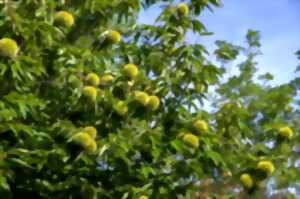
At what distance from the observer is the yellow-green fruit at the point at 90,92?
396 centimetres

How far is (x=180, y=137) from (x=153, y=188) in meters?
0.38

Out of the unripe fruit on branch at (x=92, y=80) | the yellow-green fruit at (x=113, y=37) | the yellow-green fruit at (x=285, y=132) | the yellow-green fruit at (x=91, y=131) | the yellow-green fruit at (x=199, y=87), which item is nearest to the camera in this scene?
the yellow-green fruit at (x=91, y=131)

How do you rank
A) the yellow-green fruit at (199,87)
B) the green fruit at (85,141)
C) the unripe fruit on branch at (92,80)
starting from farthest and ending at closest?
1. the yellow-green fruit at (199,87)
2. the unripe fruit on branch at (92,80)
3. the green fruit at (85,141)

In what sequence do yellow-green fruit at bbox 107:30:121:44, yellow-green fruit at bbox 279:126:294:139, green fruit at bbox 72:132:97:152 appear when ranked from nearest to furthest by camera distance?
green fruit at bbox 72:132:97:152
yellow-green fruit at bbox 279:126:294:139
yellow-green fruit at bbox 107:30:121:44

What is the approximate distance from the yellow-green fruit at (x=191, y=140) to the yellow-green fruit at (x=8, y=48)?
3.88 ft

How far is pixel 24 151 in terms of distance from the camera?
→ 372 centimetres

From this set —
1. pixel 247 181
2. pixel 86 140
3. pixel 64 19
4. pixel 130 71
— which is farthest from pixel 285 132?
pixel 64 19

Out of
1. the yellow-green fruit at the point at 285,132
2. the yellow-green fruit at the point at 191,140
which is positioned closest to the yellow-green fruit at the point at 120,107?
the yellow-green fruit at the point at 191,140

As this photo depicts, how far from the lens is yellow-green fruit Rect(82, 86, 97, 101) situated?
396 centimetres

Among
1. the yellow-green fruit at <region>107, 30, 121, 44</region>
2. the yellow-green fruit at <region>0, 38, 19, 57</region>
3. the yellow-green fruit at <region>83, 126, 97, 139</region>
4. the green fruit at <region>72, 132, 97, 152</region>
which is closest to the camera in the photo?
the yellow-green fruit at <region>0, 38, 19, 57</region>

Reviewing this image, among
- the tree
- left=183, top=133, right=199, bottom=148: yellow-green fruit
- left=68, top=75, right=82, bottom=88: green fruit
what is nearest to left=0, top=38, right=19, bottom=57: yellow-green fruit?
the tree

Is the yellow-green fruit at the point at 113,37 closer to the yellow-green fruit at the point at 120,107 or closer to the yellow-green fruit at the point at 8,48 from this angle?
the yellow-green fruit at the point at 120,107

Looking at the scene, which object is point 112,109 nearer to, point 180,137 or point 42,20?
point 180,137

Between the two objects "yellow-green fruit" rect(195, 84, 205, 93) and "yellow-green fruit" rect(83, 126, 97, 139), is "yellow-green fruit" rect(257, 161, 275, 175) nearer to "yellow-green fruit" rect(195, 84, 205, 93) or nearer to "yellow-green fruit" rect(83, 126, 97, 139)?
"yellow-green fruit" rect(195, 84, 205, 93)
